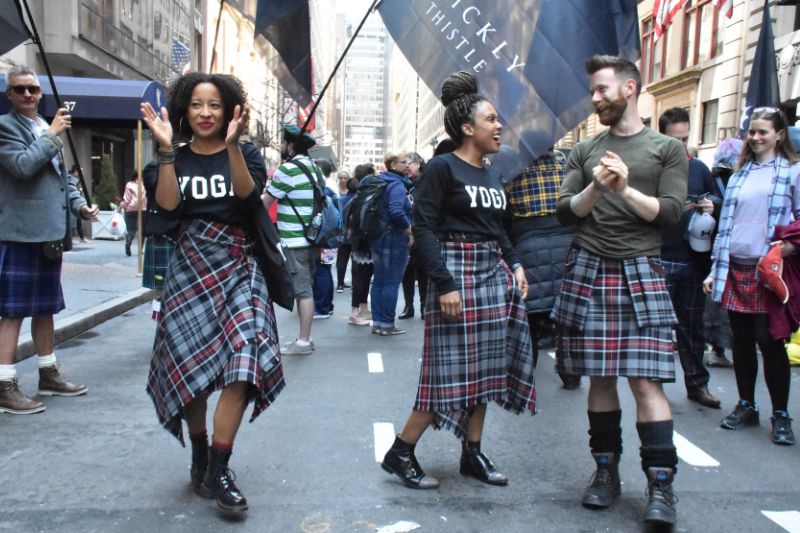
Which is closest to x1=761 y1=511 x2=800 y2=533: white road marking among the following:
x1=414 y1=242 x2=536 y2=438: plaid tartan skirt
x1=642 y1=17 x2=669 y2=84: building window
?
x1=414 y1=242 x2=536 y2=438: plaid tartan skirt

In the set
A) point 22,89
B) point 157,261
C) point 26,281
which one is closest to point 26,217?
point 26,281

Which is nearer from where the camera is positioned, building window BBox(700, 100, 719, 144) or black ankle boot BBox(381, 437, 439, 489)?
black ankle boot BBox(381, 437, 439, 489)

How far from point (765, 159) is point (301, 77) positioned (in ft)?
9.08

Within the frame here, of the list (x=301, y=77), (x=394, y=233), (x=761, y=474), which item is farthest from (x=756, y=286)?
(x=394, y=233)

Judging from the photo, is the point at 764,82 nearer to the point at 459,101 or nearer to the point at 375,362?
the point at 375,362

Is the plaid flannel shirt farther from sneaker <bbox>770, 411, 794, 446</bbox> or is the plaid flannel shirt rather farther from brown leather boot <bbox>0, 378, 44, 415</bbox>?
brown leather boot <bbox>0, 378, 44, 415</bbox>

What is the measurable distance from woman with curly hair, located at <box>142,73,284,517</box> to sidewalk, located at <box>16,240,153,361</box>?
365cm

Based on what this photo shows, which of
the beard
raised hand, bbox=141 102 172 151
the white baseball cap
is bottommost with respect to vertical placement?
the white baseball cap

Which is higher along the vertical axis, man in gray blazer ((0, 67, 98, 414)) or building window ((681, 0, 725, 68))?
building window ((681, 0, 725, 68))

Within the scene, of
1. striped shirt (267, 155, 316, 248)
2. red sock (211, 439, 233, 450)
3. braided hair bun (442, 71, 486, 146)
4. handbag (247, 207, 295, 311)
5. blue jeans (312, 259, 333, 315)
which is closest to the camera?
red sock (211, 439, 233, 450)

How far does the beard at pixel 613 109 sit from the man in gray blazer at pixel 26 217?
3155 mm

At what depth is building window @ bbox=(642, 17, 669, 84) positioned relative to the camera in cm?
2748

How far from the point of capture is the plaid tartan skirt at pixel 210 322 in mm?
3326

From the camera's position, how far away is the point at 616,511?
3438 millimetres
